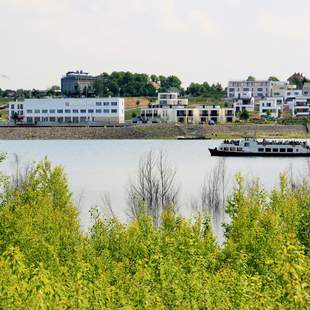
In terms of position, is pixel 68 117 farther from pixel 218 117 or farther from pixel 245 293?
pixel 245 293

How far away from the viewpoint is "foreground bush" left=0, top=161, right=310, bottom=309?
15.6 m

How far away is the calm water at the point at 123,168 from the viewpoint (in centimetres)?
5444

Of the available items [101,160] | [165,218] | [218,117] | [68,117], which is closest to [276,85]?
[218,117]

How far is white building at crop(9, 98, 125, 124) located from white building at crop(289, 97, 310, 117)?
118 ft

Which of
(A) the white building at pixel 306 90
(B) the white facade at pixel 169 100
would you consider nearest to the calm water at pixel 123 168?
(B) the white facade at pixel 169 100

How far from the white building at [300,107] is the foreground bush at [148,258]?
13639 cm

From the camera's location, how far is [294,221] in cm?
2822

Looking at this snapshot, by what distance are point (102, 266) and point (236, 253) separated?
14.3 ft

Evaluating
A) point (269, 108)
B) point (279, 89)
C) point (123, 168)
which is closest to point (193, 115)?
point (269, 108)

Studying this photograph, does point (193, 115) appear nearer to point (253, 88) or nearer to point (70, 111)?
point (70, 111)

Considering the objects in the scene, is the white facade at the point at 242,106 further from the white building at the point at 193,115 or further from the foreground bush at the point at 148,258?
the foreground bush at the point at 148,258

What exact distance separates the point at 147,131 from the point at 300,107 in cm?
3817

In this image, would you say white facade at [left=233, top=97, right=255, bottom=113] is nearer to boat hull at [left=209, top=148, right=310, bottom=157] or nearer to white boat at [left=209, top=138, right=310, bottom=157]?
white boat at [left=209, top=138, right=310, bottom=157]

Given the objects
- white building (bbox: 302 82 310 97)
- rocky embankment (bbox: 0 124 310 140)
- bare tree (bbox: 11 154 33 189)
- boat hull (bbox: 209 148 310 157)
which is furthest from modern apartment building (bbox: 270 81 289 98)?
bare tree (bbox: 11 154 33 189)
